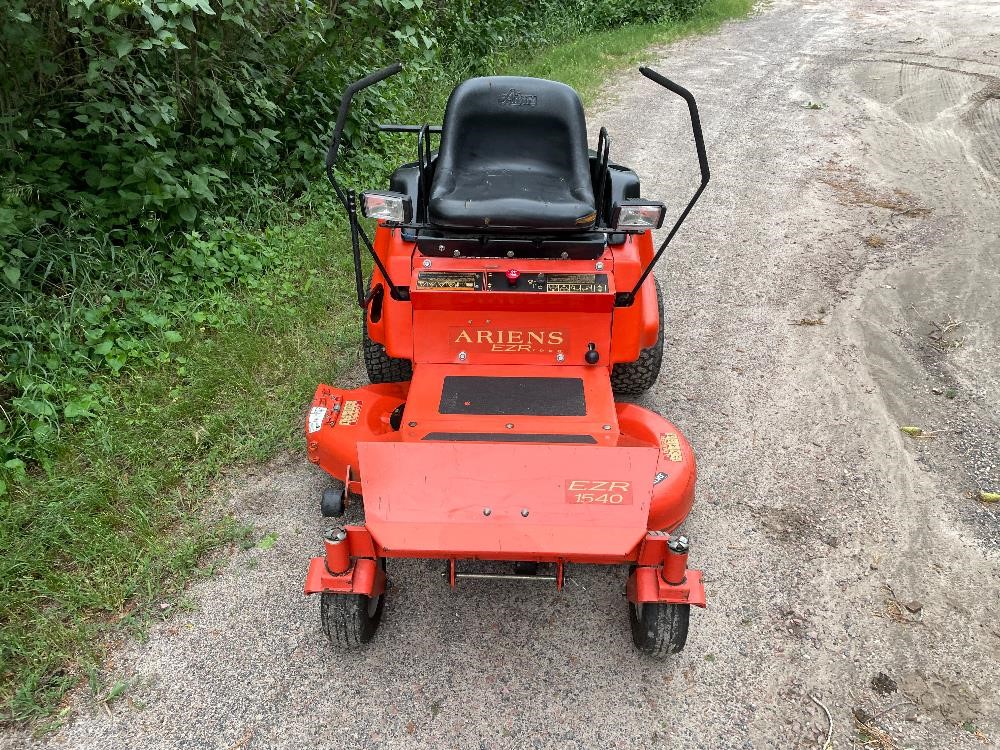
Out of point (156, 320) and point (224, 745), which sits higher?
point (156, 320)

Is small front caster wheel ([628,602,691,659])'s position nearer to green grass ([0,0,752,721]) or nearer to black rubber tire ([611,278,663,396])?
black rubber tire ([611,278,663,396])

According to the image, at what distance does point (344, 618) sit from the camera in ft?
8.21

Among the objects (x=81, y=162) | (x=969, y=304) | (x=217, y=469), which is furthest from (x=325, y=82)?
(x=969, y=304)

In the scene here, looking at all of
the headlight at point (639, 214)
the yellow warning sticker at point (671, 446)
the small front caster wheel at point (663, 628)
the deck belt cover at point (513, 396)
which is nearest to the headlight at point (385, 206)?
the deck belt cover at point (513, 396)

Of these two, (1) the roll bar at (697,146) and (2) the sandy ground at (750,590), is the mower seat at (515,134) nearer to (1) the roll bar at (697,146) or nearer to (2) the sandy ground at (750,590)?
(1) the roll bar at (697,146)

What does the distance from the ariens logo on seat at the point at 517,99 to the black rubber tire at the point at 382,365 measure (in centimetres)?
137

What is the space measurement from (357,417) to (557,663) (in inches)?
50.4

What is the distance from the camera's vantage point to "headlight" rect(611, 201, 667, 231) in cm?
310

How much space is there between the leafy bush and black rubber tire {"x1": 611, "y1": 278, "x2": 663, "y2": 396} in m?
2.37

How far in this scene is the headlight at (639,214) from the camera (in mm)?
3096

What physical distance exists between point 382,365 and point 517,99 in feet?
5.09

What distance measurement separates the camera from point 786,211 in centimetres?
603

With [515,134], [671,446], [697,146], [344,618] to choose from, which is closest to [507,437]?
[671,446]

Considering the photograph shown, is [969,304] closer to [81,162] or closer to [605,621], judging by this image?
[605,621]
